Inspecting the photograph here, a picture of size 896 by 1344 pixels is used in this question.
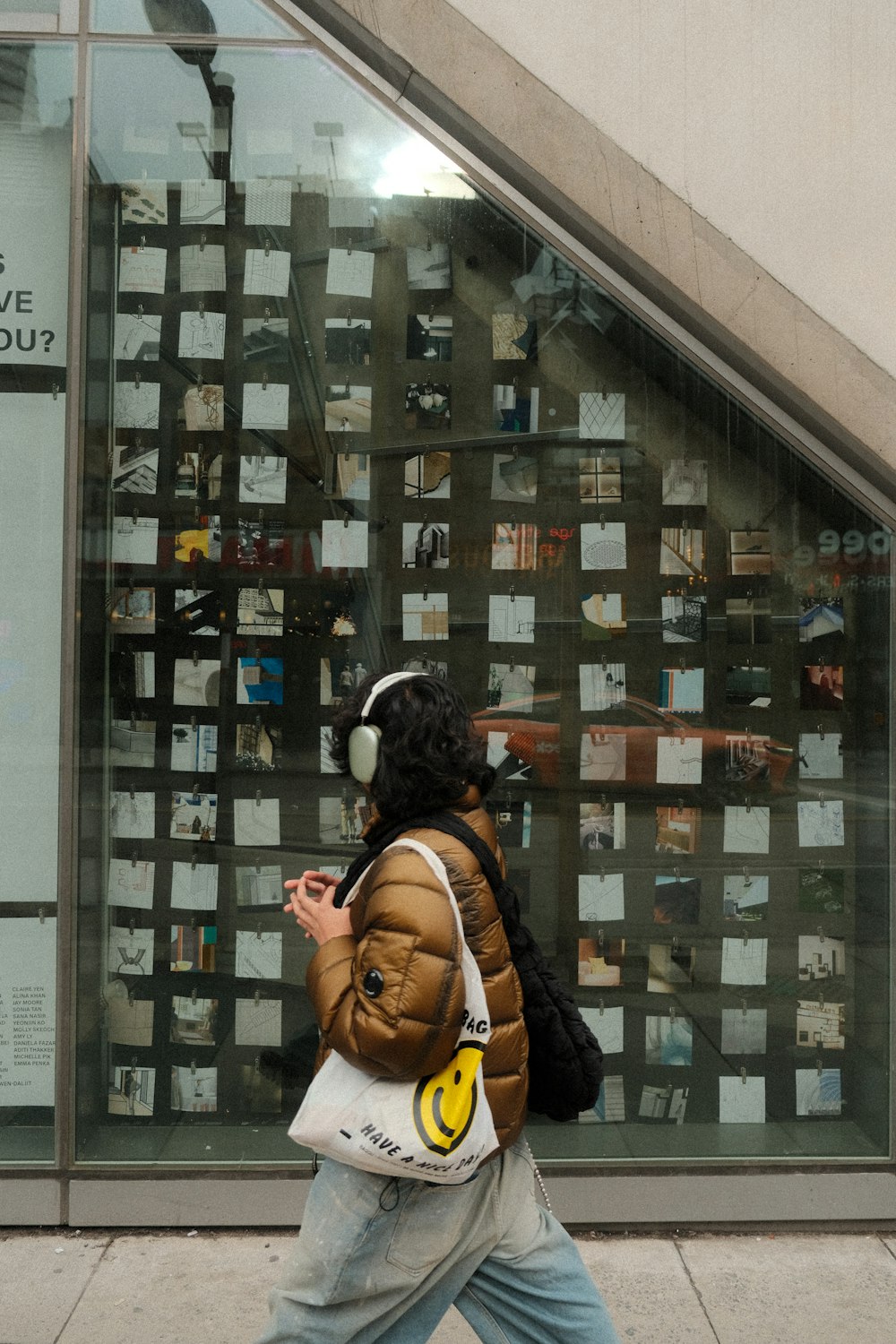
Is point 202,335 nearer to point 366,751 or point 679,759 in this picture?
point 679,759

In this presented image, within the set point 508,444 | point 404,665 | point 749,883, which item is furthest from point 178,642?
point 749,883

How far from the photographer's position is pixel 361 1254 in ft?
7.07

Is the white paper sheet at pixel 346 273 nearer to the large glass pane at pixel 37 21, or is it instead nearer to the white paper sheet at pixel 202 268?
the white paper sheet at pixel 202 268

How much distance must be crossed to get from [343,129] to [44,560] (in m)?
1.97

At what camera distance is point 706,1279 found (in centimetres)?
373

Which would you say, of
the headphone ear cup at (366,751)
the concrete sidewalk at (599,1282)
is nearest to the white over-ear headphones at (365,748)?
the headphone ear cup at (366,751)

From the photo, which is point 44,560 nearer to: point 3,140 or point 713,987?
point 3,140

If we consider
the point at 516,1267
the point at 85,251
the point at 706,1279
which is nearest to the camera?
the point at 516,1267

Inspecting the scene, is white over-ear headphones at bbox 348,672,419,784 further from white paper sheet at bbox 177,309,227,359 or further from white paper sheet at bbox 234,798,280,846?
white paper sheet at bbox 177,309,227,359

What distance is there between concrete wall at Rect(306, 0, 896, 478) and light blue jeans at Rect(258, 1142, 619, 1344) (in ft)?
9.66

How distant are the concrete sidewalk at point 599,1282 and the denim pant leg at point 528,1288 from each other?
1153 millimetres

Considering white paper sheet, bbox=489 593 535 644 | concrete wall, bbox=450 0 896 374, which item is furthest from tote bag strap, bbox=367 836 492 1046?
concrete wall, bbox=450 0 896 374

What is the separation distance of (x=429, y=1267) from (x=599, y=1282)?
181cm

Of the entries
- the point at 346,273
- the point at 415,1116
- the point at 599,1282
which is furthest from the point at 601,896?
the point at 346,273
